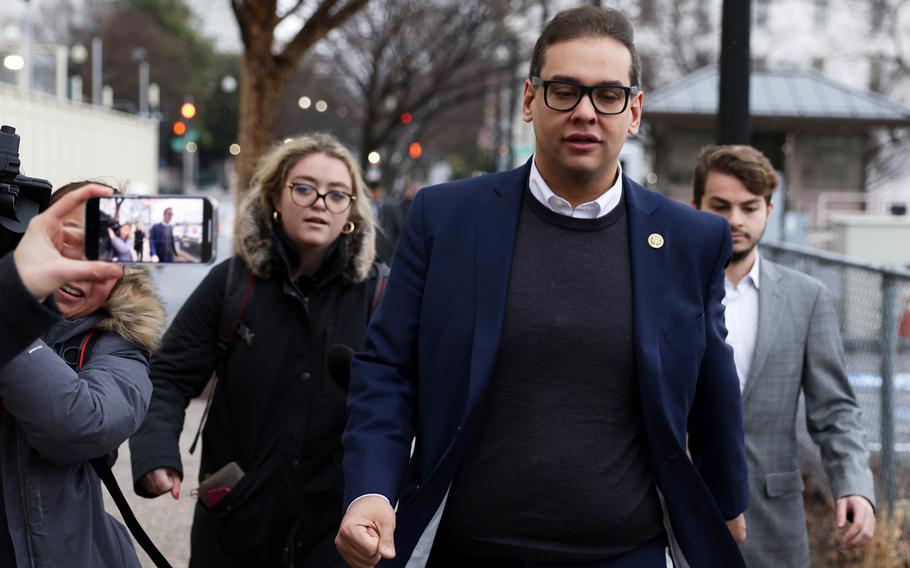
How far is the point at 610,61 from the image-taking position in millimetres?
2852

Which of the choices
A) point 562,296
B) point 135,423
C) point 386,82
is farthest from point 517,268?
point 386,82

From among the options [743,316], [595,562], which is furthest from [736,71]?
[595,562]

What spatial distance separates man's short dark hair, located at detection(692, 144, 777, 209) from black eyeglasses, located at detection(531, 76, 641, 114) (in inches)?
55.4

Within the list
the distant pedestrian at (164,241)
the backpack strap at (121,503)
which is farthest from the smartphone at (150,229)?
the backpack strap at (121,503)

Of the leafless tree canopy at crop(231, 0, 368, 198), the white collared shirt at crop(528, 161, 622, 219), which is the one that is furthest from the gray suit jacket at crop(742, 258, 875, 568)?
the leafless tree canopy at crop(231, 0, 368, 198)

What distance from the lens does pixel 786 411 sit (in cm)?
400

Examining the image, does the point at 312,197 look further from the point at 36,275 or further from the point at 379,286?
the point at 36,275

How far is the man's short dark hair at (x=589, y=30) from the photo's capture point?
113 inches

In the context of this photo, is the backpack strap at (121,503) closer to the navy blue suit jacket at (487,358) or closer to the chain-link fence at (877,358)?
the navy blue suit jacket at (487,358)

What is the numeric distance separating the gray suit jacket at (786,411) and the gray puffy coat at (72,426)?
2.04 m

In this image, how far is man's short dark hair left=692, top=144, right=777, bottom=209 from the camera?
4.16m

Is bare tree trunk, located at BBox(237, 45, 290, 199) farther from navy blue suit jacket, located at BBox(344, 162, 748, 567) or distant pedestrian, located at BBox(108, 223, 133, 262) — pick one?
distant pedestrian, located at BBox(108, 223, 133, 262)

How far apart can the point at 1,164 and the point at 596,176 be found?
135 cm

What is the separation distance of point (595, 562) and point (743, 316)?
1548 mm
